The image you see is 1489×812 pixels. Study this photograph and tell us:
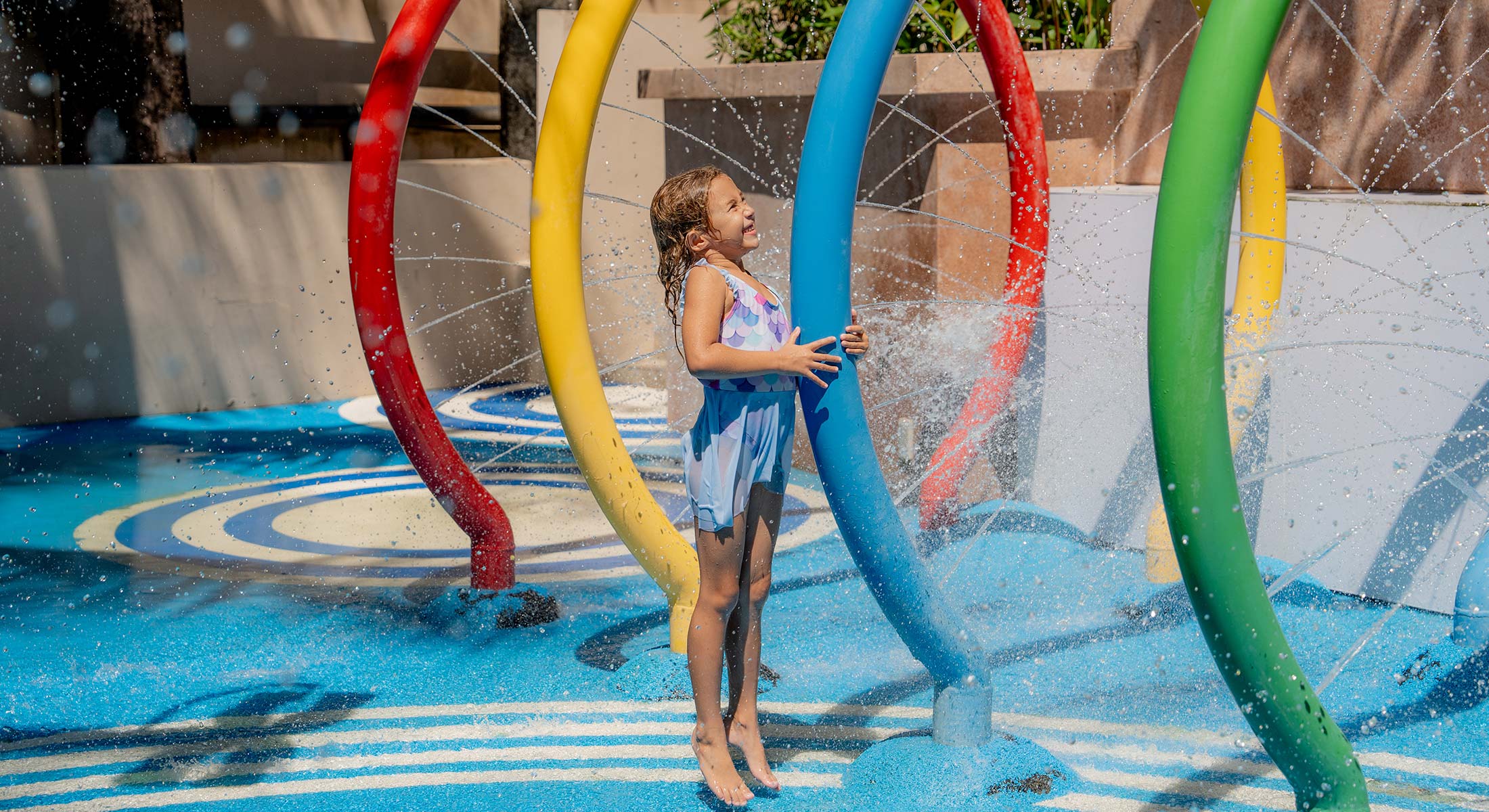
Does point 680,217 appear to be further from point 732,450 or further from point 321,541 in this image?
point 321,541

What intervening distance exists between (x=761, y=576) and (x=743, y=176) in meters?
4.46

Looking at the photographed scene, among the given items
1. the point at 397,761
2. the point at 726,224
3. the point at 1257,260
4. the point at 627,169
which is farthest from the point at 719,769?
the point at 627,169

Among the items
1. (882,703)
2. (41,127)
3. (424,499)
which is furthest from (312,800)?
(41,127)

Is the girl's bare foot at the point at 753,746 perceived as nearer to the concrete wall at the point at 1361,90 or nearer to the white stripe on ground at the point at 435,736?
the white stripe on ground at the point at 435,736

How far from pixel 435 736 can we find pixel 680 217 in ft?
5.74

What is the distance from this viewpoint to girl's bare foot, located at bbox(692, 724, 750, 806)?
360 centimetres

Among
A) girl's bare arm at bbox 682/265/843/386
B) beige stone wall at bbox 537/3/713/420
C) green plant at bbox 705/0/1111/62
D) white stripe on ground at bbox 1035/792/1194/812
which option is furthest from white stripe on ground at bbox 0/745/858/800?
beige stone wall at bbox 537/3/713/420

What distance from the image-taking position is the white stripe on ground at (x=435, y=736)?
4.03 metres

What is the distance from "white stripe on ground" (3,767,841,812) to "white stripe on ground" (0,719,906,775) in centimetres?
25

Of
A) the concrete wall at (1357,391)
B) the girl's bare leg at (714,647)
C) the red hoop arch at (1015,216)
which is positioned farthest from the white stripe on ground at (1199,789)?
the red hoop arch at (1015,216)

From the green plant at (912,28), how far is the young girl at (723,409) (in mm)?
3619

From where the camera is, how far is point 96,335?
372 inches

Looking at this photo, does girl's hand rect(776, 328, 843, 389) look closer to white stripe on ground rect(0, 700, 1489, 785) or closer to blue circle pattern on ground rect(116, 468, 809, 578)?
white stripe on ground rect(0, 700, 1489, 785)

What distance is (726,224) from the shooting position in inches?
140
